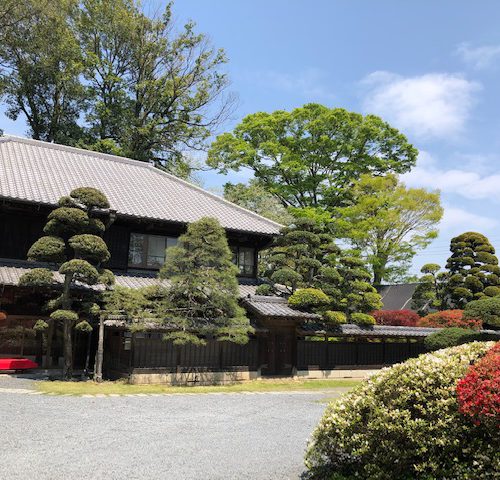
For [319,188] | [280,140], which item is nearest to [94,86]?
[280,140]

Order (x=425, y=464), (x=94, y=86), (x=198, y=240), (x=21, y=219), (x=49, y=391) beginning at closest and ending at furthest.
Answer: (x=425, y=464) < (x=49, y=391) < (x=198, y=240) < (x=21, y=219) < (x=94, y=86)

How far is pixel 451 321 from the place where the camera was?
76.3ft

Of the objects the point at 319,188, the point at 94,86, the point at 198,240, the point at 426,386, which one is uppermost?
the point at 94,86

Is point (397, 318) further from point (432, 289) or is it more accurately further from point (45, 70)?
point (45, 70)

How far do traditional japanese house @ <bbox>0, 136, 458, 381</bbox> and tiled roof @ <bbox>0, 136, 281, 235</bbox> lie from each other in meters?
0.05

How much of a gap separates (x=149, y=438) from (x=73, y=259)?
847 centimetres

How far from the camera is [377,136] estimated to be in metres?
35.8

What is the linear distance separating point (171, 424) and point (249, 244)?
45.7 ft

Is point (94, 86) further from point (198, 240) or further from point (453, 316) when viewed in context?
point (453, 316)

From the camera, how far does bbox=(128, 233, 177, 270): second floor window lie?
19953 mm

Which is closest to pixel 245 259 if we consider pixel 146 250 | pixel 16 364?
pixel 146 250

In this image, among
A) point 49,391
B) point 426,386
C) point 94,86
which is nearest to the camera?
point 426,386

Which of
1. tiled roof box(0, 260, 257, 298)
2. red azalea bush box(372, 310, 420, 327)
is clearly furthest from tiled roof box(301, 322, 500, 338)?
red azalea bush box(372, 310, 420, 327)

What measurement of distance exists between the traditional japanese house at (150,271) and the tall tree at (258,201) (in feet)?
31.0
